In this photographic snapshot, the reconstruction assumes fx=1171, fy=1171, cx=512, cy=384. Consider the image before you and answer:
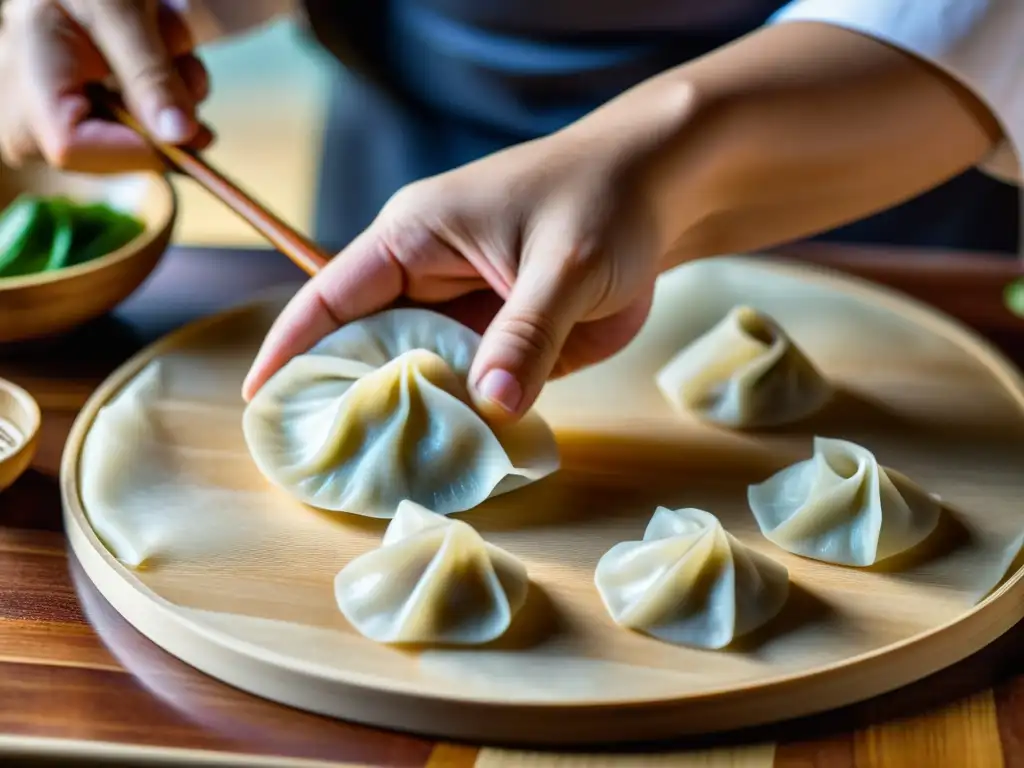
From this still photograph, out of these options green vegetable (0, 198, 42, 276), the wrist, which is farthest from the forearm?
green vegetable (0, 198, 42, 276)

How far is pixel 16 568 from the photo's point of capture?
112 centimetres

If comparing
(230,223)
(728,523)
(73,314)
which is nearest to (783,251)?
(728,523)

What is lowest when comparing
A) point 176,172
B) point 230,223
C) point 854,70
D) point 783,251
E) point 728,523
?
point 230,223

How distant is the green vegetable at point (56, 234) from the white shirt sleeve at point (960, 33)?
0.93 metres

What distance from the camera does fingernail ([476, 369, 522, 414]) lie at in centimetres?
117

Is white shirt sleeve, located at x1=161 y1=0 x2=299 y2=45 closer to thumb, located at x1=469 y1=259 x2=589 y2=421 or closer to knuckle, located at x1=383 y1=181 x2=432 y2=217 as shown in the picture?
knuckle, located at x1=383 y1=181 x2=432 y2=217

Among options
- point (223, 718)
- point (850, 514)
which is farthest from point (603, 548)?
point (223, 718)

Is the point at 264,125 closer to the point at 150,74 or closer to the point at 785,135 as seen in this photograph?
the point at 150,74

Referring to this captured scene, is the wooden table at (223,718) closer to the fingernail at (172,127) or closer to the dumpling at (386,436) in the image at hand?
the dumpling at (386,436)

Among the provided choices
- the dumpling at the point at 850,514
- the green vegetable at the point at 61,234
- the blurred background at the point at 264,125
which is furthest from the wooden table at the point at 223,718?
the blurred background at the point at 264,125

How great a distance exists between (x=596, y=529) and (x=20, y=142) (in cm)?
105

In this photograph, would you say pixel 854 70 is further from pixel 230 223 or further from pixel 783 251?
pixel 230 223

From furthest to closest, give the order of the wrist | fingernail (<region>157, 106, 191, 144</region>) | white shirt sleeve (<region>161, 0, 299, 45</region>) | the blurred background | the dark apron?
the blurred background → the dark apron → white shirt sleeve (<region>161, 0, 299, 45</region>) → fingernail (<region>157, 106, 191, 144</region>) → the wrist

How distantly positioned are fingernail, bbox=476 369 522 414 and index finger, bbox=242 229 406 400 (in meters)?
0.22
